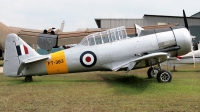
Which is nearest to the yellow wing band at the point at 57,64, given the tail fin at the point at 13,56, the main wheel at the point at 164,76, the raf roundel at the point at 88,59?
the raf roundel at the point at 88,59

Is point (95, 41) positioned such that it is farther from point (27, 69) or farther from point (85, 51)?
point (27, 69)

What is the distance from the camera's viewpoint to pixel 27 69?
8.47 metres

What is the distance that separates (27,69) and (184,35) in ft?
19.4

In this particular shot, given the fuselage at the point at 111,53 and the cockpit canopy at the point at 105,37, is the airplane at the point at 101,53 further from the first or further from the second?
the cockpit canopy at the point at 105,37

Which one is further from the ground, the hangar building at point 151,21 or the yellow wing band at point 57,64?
the hangar building at point 151,21

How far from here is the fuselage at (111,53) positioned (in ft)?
27.8

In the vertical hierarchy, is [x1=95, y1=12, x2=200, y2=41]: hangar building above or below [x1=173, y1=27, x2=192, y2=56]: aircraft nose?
above

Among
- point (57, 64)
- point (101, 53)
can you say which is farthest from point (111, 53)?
point (57, 64)

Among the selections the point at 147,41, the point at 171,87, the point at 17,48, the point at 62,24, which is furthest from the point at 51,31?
the point at 171,87

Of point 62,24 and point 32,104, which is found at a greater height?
point 62,24

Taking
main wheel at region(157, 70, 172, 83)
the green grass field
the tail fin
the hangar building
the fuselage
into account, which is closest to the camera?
the green grass field

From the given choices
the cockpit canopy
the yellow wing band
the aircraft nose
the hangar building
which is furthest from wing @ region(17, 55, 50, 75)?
the hangar building

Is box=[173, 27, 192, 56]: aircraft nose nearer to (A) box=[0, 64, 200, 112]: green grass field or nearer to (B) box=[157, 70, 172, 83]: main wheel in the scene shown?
(B) box=[157, 70, 172, 83]: main wheel

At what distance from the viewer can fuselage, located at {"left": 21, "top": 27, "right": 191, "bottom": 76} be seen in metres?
8.48
